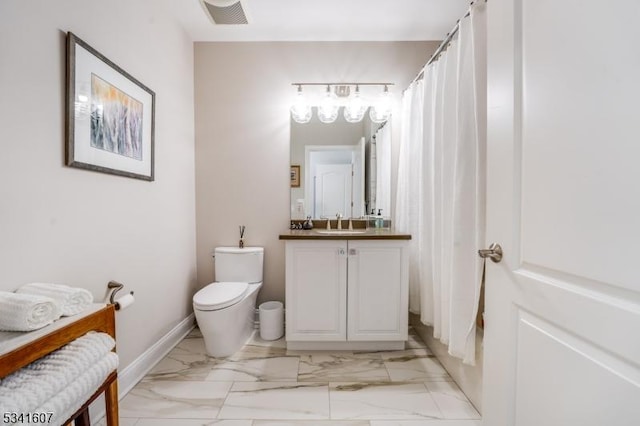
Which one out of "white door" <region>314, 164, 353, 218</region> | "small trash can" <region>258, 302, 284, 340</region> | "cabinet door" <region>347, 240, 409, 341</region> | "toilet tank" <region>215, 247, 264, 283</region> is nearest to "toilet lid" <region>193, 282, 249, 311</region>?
"toilet tank" <region>215, 247, 264, 283</region>

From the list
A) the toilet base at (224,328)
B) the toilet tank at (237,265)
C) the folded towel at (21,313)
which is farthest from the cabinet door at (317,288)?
the folded towel at (21,313)

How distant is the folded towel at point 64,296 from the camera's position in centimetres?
100

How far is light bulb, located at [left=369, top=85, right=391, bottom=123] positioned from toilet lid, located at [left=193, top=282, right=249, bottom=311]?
70.7 inches

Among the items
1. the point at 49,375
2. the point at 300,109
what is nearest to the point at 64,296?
the point at 49,375

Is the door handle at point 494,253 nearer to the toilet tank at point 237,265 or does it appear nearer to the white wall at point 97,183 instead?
the white wall at point 97,183

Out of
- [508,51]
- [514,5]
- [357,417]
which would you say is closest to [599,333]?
[508,51]

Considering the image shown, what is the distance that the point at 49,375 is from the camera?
0.83 metres

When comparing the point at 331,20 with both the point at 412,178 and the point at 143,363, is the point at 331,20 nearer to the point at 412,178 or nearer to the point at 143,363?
the point at 412,178

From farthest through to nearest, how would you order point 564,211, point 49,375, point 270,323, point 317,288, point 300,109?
point 300,109 < point 270,323 < point 317,288 < point 49,375 < point 564,211

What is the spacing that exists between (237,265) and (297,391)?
42.8 inches

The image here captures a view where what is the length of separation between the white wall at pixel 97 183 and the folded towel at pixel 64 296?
0.24 ft

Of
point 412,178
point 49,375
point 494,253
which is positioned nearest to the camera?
point 49,375

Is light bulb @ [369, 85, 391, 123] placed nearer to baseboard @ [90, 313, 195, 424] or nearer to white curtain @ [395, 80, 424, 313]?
white curtain @ [395, 80, 424, 313]

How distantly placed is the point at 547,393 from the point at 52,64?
6.88 ft
